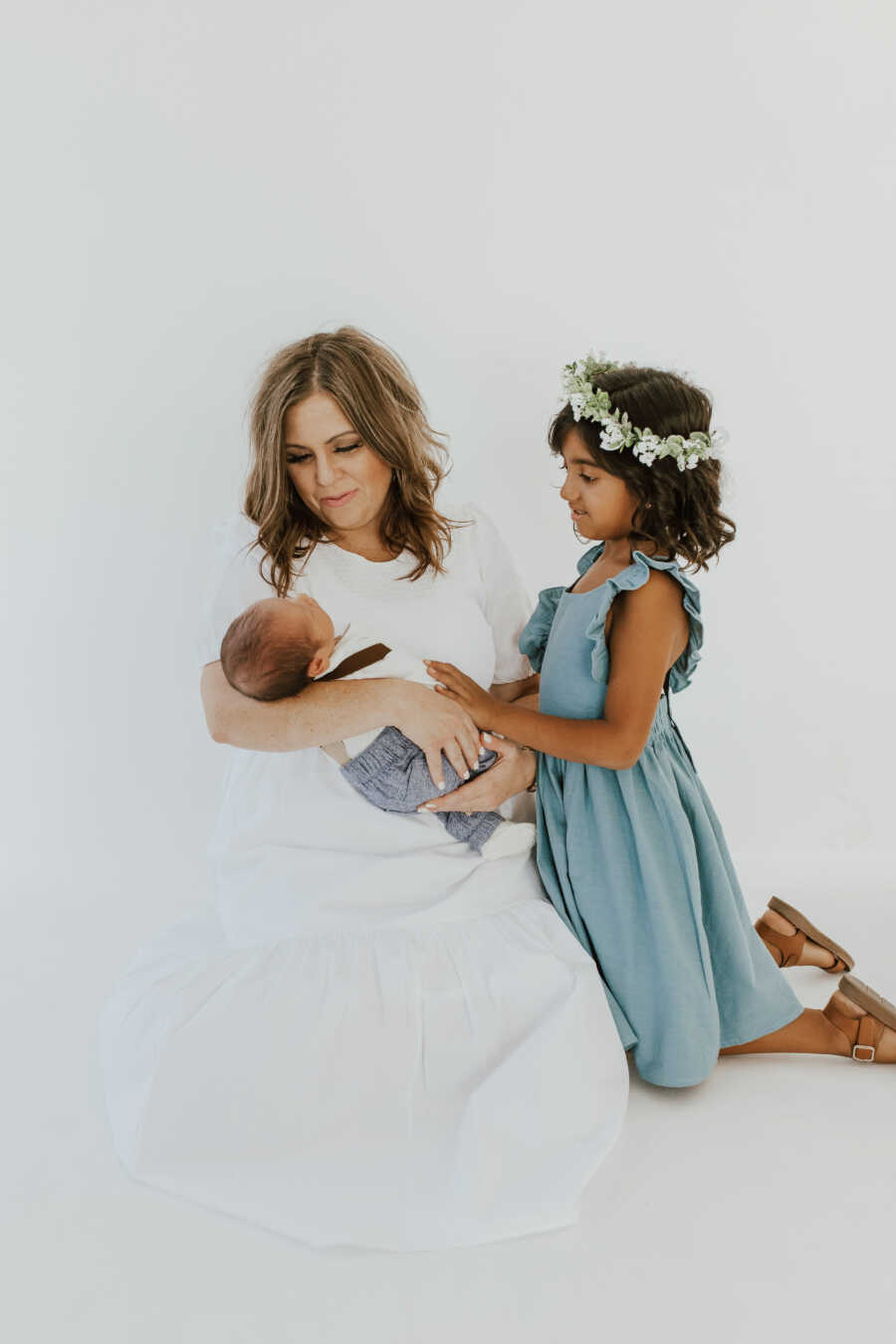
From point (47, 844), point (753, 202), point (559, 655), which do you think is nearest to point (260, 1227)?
point (559, 655)

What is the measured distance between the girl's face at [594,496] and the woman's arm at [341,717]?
479 millimetres

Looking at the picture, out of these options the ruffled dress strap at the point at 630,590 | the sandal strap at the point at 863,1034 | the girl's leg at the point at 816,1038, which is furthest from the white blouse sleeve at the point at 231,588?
the sandal strap at the point at 863,1034

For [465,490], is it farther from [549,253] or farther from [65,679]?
[65,679]

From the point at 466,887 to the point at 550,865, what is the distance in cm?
22

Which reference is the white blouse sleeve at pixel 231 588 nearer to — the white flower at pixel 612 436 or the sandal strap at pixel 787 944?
the white flower at pixel 612 436

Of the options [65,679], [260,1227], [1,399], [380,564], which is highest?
[1,399]

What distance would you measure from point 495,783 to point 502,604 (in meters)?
0.48

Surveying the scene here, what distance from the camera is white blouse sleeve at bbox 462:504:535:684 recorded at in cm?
258

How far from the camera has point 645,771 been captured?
2287mm

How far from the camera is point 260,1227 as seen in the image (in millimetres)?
1869

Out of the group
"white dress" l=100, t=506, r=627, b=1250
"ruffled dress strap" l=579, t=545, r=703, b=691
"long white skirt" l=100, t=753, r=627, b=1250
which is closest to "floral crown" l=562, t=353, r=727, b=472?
"ruffled dress strap" l=579, t=545, r=703, b=691

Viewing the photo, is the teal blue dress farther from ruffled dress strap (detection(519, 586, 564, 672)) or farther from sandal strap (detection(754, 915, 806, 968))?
sandal strap (detection(754, 915, 806, 968))

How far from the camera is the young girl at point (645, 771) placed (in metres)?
2.18

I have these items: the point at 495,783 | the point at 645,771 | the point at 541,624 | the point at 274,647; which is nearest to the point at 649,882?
the point at 645,771
